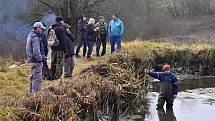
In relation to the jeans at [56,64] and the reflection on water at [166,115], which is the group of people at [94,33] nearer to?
the reflection on water at [166,115]

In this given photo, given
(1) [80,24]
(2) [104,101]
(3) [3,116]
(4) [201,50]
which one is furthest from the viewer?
(4) [201,50]

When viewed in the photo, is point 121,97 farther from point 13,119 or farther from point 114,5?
point 114,5

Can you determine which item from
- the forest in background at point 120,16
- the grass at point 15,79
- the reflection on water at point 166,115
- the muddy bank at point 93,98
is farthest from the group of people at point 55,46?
the forest in background at point 120,16

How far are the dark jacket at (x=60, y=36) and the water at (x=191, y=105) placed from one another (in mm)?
3416

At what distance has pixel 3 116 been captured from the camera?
376 inches

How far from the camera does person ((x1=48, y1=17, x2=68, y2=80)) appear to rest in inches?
564

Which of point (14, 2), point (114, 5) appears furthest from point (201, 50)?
point (14, 2)

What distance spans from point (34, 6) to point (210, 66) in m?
18.6

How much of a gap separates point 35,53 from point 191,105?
745 cm

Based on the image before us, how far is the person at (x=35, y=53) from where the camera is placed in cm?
1220

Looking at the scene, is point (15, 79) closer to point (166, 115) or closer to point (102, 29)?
point (166, 115)

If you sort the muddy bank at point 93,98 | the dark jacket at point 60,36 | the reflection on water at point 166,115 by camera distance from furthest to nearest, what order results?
the reflection on water at point 166,115
the dark jacket at point 60,36
the muddy bank at point 93,98

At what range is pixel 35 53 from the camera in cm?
1224

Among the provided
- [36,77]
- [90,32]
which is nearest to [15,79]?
[36,77]
